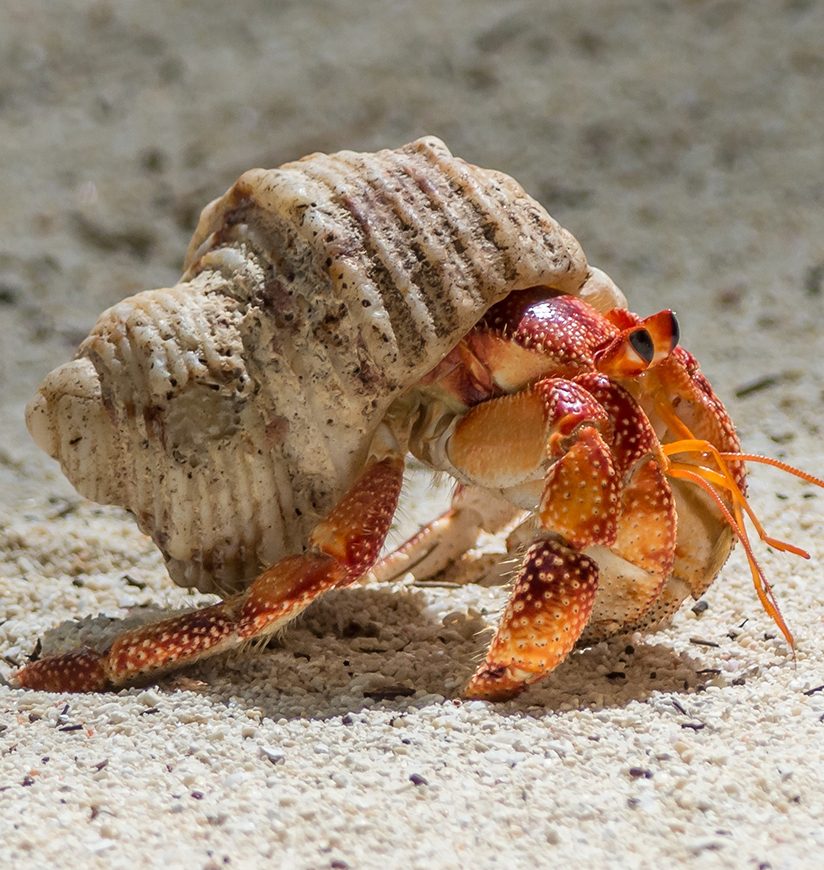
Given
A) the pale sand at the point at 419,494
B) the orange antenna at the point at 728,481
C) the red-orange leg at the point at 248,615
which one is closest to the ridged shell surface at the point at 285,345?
the red-orange leg at the point at 248,615

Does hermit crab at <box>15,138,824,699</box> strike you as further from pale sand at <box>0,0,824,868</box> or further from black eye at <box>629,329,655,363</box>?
pale sand at <box>0,0,824,868</box>

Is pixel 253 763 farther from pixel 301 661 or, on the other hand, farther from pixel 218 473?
pixel 218 473

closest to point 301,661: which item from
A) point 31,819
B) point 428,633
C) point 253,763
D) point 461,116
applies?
point 428,633

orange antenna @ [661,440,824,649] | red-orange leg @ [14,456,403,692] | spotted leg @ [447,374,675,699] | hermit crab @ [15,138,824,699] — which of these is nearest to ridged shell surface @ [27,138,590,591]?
hermit crab @ [15,138,824,699]

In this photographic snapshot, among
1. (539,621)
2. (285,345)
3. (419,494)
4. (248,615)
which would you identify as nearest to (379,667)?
(248,615)

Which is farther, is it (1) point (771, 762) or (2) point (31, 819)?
(1) point (771, 762)

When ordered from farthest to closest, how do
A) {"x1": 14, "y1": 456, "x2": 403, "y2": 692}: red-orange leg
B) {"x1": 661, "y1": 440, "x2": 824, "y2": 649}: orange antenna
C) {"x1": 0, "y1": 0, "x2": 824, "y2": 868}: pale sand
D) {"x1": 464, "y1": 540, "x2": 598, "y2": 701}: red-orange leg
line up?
{"x1": 14, "y1": 456, "x2": 403, "y2": 692}: red-orange leg, {"x1": 661, "y1": 440, "x2": 824, "y2": 649}: orange antenna, {"x1": 464, "y1": 540, "x2": 598, "y2": 701}: red-orange leg, {"x1": 0, "y1": 0, "x2": 824, "y2": 868}: pale sand

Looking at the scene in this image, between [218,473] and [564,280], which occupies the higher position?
[564,280]

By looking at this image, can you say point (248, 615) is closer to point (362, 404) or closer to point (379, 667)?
point (379, 667)
